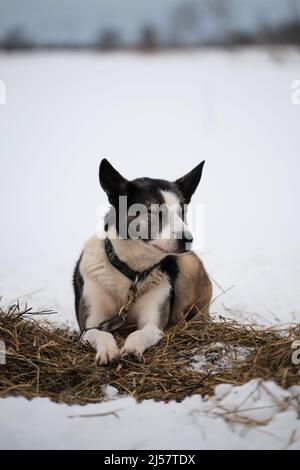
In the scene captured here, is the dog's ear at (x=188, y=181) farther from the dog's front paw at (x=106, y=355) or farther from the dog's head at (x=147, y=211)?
the dog's front paw at (x=106, y=355)

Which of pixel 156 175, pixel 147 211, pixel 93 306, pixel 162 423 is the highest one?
pixel 156 175

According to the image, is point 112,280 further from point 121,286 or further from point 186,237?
point 186,237

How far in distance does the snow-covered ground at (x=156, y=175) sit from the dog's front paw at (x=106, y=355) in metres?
0.48

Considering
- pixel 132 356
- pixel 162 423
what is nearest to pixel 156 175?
pixel 132 356

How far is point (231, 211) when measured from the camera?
8805 millimetres

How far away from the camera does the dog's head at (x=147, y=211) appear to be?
11.9 ft

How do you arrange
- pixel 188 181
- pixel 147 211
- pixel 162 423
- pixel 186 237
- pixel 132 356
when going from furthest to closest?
pixel 188 181 < pixel 147 211 < pixel 186 237 < pixel 132 356 < pixel 162 423

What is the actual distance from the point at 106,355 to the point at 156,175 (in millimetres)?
6346

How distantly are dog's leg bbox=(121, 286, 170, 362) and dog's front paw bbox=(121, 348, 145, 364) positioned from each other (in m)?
0.16

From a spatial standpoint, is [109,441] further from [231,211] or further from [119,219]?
[231,211]

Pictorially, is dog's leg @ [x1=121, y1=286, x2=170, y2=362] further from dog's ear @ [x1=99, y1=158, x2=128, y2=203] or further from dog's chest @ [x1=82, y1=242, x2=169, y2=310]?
dog's ear @ [x1=99, y1=158, x2=128, y2=203]

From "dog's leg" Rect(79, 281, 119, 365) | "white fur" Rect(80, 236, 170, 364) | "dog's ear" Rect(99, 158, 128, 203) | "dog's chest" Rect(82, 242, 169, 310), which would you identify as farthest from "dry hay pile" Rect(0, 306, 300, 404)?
"dog's ear" Rect(99, 158, 128, 203)

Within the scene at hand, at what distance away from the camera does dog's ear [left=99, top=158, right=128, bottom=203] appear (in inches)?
147

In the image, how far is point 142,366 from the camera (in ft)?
10.5
